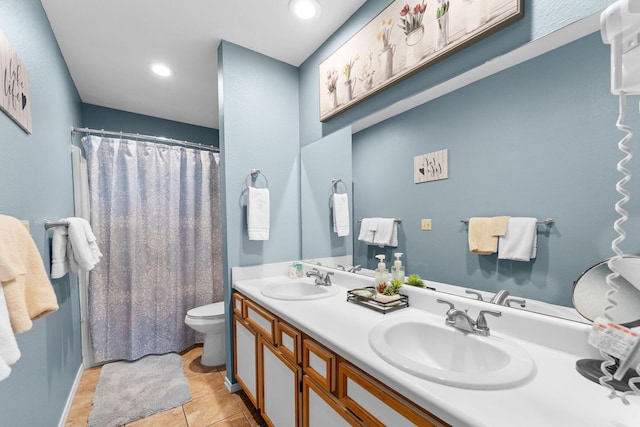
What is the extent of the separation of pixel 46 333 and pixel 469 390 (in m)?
1.96

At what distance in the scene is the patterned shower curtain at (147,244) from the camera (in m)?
2.31

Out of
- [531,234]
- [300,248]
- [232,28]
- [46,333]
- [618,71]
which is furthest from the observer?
[300,248]

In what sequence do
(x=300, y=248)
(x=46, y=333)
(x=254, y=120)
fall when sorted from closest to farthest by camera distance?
(x=46, y=333)
(x=254, y=120)
(x=300, y=248)

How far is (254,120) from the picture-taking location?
1.97m

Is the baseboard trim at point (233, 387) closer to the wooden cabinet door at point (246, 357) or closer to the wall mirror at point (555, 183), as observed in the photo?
the wooden cabinet door at point (246, 357)

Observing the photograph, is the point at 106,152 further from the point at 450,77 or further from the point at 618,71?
the point at 618,71

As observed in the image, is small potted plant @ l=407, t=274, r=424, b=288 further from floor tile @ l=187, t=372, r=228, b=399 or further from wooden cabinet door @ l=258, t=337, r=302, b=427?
floor tile @ l=187, t=372, r=228, b=399

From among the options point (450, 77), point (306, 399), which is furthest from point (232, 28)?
point (306, 399)

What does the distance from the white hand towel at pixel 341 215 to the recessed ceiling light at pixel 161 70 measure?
1.75 metres

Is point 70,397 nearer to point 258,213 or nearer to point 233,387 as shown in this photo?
point 233,387

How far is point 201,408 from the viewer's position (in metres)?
1.73

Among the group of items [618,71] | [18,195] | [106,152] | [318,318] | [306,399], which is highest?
[106,152]

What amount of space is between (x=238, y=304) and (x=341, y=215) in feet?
3.03

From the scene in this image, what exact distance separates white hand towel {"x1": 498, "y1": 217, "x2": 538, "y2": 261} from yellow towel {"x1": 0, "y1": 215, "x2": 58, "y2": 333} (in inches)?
57.7
